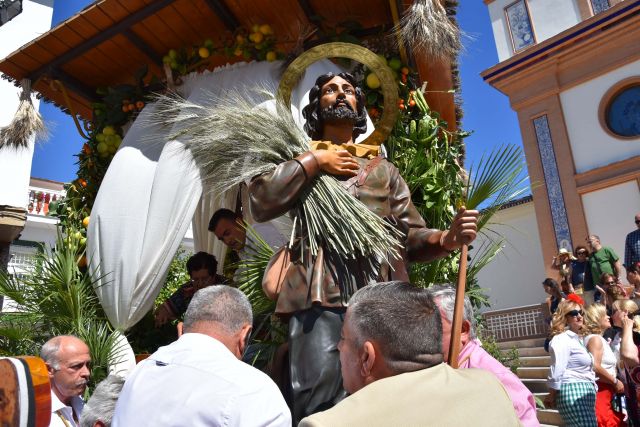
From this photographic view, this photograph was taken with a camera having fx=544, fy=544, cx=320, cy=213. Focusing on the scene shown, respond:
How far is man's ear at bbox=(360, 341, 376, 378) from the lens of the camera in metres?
1.20

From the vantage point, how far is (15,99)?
12203 mm

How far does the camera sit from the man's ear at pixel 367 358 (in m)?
1.20

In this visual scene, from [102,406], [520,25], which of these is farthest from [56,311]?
[520,25]

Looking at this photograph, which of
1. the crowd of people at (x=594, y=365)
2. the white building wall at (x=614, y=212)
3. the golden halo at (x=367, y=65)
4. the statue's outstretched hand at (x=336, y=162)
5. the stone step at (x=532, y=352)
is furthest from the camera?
the white building wall at (x=614, y=212)

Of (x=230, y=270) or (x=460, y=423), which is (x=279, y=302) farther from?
(x=230, y=270)

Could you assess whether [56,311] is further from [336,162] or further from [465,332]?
[465,332]

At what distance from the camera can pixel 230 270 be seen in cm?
418

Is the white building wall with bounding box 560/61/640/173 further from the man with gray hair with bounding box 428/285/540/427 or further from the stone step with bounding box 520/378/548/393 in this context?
the man with gray hair with bounding box 428/285/540/427

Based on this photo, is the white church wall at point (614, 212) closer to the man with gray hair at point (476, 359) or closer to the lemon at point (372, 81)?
the lemon at point (372, 81)

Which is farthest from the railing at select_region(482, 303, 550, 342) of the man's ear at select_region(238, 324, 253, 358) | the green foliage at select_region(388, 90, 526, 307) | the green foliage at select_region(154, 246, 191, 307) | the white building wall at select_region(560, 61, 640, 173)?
the man's ear at select_region(238, 324, 253, 358)

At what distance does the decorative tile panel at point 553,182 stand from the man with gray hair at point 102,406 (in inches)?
504

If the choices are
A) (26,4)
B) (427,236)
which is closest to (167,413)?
(427,236)

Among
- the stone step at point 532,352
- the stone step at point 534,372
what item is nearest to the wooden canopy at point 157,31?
the stone step at point 534,372

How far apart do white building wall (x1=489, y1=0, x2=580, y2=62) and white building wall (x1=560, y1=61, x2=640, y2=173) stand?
2.04 metres
